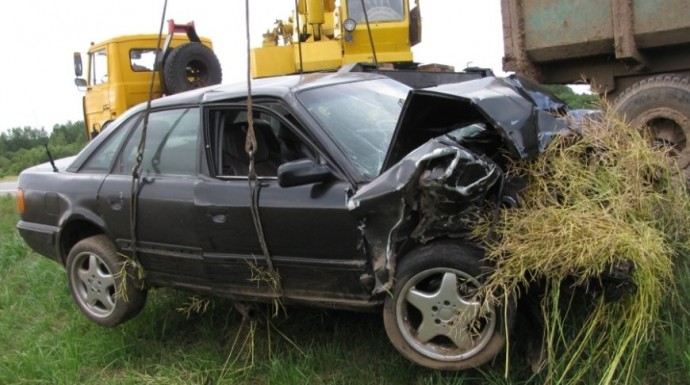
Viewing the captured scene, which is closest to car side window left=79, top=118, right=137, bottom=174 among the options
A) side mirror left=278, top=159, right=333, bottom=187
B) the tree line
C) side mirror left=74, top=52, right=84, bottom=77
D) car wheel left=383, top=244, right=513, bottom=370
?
side mirror left=278, top=159, right=333, bottom=187

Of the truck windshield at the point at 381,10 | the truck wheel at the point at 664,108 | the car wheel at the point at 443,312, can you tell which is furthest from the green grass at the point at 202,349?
the truck windshield at the point at 381,10

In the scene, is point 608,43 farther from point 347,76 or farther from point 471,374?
point 471,374

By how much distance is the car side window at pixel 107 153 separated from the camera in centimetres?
453

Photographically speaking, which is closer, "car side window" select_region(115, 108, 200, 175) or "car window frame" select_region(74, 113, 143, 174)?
"car side window" select_region(115, 108, 200, 175)

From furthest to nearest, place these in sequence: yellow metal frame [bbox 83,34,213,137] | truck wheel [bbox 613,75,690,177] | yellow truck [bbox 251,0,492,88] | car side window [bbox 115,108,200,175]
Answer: yellow metal frame [bbox 83,34,213,137] → yellow truck [bbox 251,0,492,88] → truck wheel [bbox 613,75,690,177] → car side window [bbox 115,108,200,175]

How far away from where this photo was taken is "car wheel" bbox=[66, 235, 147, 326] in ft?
14.1

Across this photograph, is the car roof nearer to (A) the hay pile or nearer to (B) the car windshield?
(B) the car windshield

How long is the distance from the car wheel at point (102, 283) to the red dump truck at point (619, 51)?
378cm

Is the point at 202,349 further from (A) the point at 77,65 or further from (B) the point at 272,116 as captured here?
(A) the point at 77,65

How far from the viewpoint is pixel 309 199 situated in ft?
11.2

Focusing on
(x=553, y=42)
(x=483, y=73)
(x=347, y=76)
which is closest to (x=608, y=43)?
(x=553, y=42)

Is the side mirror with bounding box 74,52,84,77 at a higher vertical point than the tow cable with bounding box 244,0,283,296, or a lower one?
higher

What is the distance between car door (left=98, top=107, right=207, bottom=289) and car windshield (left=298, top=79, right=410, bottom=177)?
793mm

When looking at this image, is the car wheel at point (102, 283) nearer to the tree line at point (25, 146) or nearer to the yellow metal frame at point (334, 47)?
the yellow metal frame at point (334, 47)
